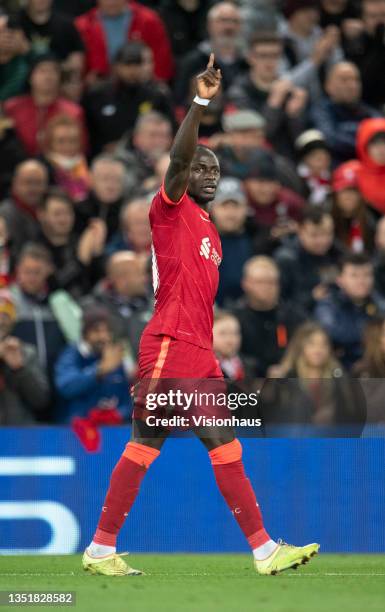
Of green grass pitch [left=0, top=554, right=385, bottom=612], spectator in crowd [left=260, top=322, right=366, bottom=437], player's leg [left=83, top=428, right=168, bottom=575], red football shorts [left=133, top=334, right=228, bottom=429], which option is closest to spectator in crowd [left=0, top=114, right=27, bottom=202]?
spectator in crowd [left=260, top=322, right=366, bottom=437]

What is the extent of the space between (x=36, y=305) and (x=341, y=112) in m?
4.58

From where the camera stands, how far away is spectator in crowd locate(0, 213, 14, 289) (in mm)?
12250

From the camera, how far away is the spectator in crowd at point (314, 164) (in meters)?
14.1

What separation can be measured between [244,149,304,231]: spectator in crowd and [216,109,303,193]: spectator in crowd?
0.58 feet

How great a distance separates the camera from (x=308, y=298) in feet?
41.5

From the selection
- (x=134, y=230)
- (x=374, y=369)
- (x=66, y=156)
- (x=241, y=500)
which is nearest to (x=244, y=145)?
(x=66, y=156)

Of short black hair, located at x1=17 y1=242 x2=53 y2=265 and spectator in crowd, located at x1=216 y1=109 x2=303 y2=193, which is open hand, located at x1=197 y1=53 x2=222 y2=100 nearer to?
short black hair, located at x1=17 y1=242 x2=53 y2=265

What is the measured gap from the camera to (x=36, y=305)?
1203 centimetres

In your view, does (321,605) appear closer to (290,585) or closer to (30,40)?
(290,585)

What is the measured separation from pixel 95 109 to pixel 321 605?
8.41 meters

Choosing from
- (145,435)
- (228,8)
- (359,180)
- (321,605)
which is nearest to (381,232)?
(359,180)

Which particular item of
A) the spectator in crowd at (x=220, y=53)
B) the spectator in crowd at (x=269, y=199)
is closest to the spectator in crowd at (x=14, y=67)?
the spectator in crowd at (x=220, y=53)

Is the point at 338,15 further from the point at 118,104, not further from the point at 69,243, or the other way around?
the point at 69,243

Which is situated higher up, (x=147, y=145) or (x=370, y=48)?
(x=370, y=48)
